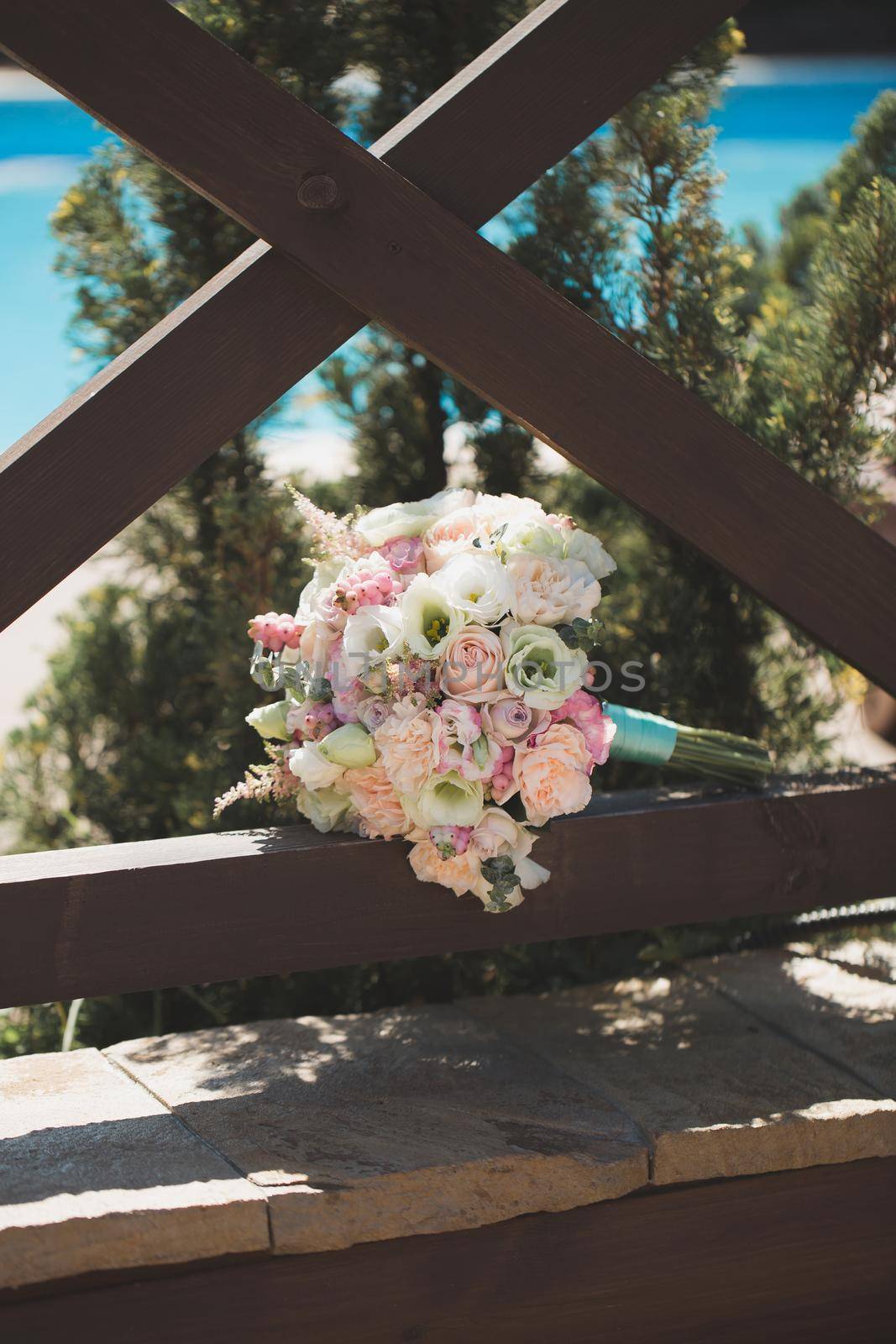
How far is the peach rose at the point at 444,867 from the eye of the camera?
1709 mm

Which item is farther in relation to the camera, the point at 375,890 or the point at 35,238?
the point at 35,238

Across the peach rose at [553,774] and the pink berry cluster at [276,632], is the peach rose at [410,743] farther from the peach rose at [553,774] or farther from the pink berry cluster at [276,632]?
the pink berry cluster at [276,632]

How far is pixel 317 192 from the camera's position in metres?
1.58

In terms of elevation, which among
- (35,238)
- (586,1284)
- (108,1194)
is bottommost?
(586,1284)

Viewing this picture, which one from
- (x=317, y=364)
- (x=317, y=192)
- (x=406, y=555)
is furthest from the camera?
(x=406, y=555)

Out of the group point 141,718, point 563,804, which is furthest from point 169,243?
point 563,804

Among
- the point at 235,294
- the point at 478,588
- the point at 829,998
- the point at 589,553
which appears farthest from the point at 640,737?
the point at 235,294

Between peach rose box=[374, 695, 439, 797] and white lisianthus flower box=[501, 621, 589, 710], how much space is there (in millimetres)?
128

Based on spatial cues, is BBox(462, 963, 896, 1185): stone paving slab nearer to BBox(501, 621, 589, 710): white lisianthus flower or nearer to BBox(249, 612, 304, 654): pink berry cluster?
BBox(501, 621, 589, 710): white lisianthus flower

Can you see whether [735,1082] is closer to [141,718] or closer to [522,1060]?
[522,1060]

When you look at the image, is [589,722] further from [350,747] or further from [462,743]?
[350,747]

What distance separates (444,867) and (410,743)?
200 mm

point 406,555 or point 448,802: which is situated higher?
point 406,555

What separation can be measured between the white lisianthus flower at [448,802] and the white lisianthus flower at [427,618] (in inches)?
7.0
